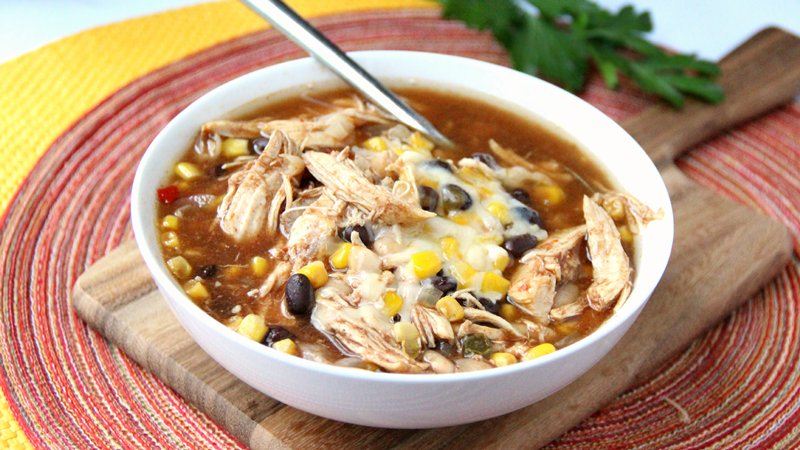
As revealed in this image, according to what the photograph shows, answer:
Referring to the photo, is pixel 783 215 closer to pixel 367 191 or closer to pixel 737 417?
pixel 737 417

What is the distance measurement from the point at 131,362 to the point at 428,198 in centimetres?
157

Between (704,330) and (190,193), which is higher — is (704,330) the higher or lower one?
the lower one

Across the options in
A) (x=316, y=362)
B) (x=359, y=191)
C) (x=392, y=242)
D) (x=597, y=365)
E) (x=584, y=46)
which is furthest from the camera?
(x=584, y=46)

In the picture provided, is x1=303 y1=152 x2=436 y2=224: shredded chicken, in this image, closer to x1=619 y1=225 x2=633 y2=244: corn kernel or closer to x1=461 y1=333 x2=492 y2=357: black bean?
x1=461 y1=333 x2=492 y2=357: black bean

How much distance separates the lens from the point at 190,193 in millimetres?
4266

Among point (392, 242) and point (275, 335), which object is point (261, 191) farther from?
point (275, 335)

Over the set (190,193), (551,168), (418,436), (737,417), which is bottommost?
(737,417)

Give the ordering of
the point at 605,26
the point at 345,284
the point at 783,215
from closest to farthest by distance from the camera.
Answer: the point at 345,284
the point at 783,215
the point at 605,26

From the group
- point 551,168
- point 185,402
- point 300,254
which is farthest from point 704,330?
point 185,402

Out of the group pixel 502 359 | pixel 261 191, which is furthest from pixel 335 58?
pixel 502 359

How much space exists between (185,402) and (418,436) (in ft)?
3.53

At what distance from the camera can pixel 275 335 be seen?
362cm

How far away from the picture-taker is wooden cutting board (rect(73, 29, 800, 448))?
388 cm

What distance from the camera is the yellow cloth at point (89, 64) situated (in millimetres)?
5473
